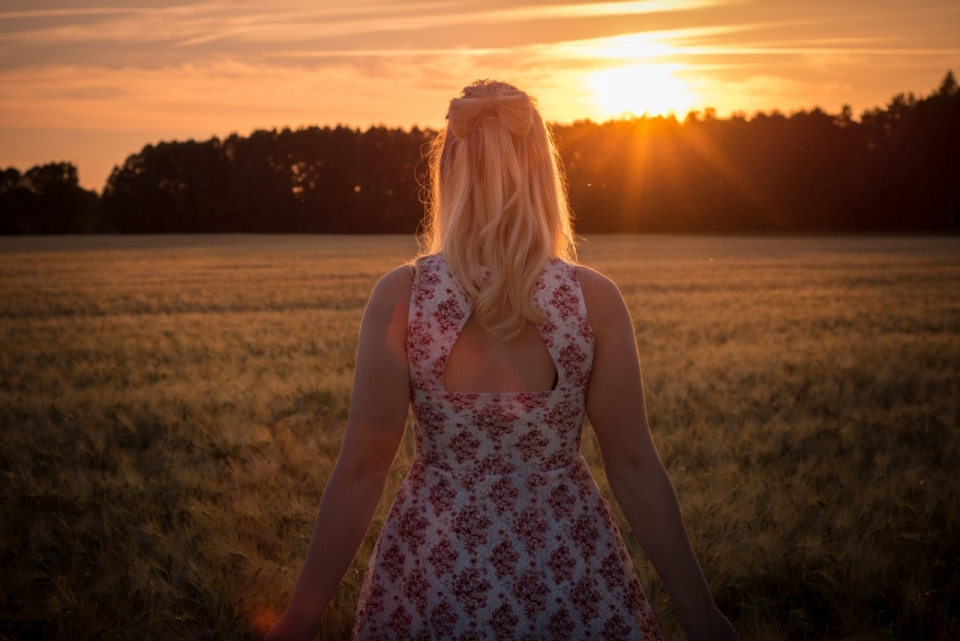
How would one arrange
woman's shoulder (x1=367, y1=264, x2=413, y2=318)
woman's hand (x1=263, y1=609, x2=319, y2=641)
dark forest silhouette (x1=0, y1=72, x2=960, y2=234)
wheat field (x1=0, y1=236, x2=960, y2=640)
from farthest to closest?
dark forest silhouette (x1=0, y1=72, x2=960, y2=234)
wheat field (x1=0, y1=236, x2=960, y2=640)
woman's shoulder (x1=367, y1=264, x2=413, y2=318)
woman's hand (x1=263, y1=609, x2=319, y2=641)

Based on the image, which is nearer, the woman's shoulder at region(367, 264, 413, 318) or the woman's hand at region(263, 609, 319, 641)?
the woman's hand at region(263, 609, 319, 641)

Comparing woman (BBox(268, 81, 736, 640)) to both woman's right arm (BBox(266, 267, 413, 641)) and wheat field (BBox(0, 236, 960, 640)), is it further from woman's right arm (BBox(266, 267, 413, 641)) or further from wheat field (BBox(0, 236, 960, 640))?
wheat field (BBox(0, 236, 960, 640))

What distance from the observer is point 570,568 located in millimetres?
1692

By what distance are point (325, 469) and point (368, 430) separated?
316 centimetres

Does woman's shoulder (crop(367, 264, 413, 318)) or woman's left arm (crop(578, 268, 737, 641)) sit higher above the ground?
woman's shoulder (crop(367, 264, 413, 318))

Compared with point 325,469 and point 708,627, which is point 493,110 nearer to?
point 708,627

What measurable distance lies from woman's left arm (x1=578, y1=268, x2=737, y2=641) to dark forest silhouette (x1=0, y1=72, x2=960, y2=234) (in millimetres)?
2440

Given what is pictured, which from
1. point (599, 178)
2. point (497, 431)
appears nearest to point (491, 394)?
point (497, 431)

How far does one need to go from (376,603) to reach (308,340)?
8.99 m

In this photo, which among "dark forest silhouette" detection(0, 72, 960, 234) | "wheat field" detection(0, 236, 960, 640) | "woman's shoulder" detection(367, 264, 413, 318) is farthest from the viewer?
"dark forest silhouette" detection(0, 72, 960, 234)

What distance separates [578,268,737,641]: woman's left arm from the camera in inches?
62.8

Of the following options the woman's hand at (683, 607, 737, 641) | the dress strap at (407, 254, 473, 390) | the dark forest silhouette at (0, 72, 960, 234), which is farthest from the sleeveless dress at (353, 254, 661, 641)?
the dark forest silhouette at (0, 72, 960, 234)

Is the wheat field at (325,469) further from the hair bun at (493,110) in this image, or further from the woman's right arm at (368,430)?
the hair bun at (493,110)

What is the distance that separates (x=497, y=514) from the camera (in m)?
1.67
